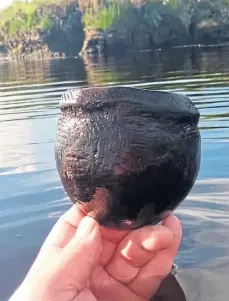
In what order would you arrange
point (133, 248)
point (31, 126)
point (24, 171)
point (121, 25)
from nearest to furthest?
point (133, 248), point (24, 171), point (31, 126), point (121, 25)

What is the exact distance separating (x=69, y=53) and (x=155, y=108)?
226ft

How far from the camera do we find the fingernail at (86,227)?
1.99 m

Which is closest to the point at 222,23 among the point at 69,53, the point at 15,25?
the point at 69,53

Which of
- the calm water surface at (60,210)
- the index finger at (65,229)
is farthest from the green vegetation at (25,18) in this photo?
the index finger at (65,229)

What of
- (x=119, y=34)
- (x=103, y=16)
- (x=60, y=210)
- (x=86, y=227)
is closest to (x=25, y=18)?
(x=103, y=16)

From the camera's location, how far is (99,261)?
2.26 metres

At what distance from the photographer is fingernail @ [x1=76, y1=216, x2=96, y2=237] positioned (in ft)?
6.52

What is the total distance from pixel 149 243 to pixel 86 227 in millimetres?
248

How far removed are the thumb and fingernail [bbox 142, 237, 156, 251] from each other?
0.19 m

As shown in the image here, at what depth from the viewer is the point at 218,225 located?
3471mm

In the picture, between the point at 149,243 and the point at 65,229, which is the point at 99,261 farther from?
the point at 149,243

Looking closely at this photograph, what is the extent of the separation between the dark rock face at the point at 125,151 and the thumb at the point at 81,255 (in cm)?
9

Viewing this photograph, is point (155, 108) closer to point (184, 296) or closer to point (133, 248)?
point (133, 248)

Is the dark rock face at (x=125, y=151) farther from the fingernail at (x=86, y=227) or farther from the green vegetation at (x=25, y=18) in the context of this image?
the green vegetation at (x=25, y=18)
